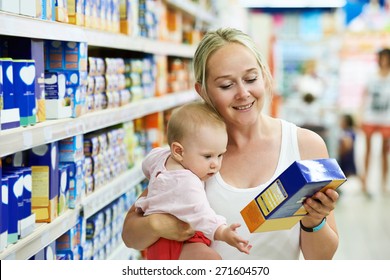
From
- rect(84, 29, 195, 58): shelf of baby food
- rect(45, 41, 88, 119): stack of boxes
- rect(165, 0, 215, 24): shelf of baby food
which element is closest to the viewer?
rect(45, 41, 88, 119): stack of boxes

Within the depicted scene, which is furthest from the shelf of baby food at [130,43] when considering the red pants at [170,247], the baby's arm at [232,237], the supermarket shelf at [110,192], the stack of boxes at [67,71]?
the baby's arm at [232,237]

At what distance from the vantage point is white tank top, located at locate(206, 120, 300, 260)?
6.95 feet

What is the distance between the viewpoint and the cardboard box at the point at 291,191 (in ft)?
5.65

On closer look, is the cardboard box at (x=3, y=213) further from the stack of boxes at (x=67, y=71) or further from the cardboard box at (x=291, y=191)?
the cardboard box at (x=291, y=191)

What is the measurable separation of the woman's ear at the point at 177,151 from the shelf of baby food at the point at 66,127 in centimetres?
42

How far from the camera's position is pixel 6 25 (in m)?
1.84

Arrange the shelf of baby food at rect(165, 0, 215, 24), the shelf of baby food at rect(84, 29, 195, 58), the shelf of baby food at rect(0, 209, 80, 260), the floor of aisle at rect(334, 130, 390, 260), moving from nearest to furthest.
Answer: the shelf of baby food at rect(0, 209, 80, 260) < the shelf of baby food at rect(84, 29, 195, 58) < the shelf of baby food at rect(165, 0, 215, 24) < the floor of aisle at rect(334, 130, 390, 260)

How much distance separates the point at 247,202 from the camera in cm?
212

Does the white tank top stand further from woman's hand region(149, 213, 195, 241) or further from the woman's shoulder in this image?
woman's hand region(149, 213, 195, 241)

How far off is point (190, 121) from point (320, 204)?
0.45 m

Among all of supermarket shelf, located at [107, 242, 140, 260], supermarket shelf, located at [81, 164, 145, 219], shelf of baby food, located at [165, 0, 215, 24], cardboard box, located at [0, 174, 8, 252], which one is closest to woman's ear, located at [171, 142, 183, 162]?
cardboard box, located at [0, 174, 8, 252]

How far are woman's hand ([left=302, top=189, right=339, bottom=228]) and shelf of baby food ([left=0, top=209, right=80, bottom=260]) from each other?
852 millimetres
